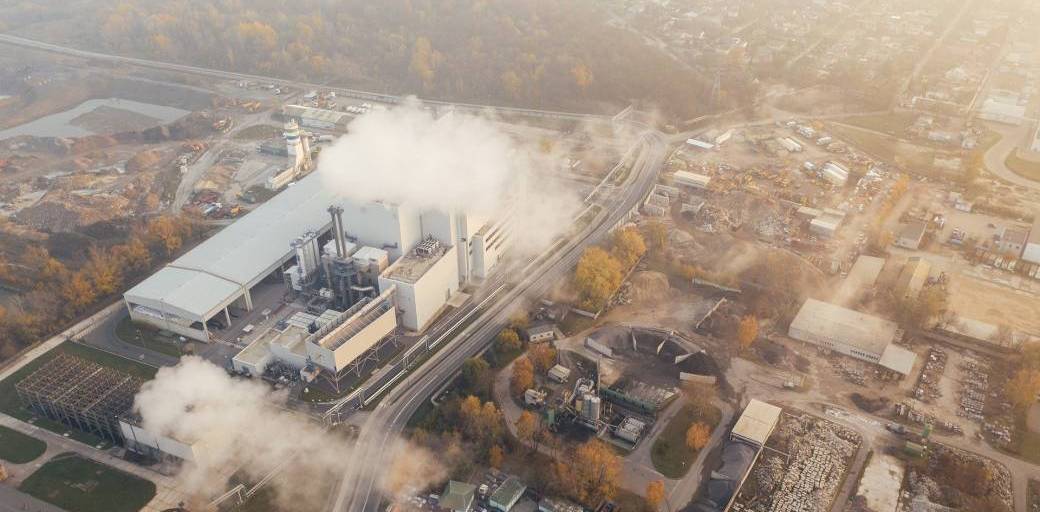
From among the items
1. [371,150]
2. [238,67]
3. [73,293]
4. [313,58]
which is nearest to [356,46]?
[313,58]

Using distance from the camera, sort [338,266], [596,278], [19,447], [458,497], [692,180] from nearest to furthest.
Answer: [458,497] → [19,447] → [338,266] → [596,278] → [692,180]

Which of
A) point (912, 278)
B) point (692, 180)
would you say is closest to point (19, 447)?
point (692, 180)

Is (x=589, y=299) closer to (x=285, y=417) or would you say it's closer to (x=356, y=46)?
(x=285, y=417)

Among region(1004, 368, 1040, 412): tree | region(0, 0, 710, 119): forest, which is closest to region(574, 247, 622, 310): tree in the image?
region(1004, 368, 1040, 412): tree

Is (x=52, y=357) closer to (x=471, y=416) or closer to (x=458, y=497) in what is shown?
(x=471, y=416)

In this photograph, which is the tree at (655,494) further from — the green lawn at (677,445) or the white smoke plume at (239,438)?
the white smoke plume at (239,438)

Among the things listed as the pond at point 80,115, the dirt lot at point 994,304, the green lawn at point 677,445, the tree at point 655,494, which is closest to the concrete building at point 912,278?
the dirt lot at point 994,304

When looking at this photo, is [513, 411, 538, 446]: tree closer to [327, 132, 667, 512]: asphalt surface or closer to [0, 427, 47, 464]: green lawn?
[327, 132, 667, 512]: asphalt surface
